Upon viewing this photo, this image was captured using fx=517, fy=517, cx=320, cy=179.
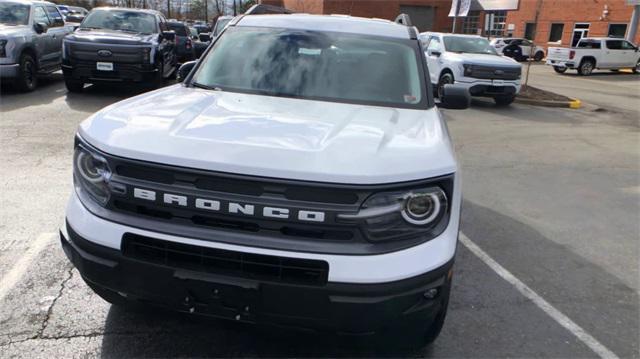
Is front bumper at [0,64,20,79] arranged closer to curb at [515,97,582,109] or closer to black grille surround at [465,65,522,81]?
black grille surround at [465,65,522,81]

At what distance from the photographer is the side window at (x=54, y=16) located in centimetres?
1205

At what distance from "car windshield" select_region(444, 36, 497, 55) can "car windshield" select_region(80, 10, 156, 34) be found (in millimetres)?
7887

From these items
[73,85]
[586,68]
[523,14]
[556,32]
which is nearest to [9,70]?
[73,85]

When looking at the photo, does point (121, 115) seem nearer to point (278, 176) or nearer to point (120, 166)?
point (120, 166)

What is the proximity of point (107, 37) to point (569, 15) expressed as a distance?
34.4 m

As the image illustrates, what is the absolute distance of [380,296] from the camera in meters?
2.18

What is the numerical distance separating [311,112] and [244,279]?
118cm

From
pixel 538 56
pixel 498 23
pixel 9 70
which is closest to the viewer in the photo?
pixel 9 70

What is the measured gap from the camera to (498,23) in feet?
140

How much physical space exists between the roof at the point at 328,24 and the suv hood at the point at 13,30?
295 inches

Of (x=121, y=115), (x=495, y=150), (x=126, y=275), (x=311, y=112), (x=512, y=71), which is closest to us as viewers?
(x=126, y=275)

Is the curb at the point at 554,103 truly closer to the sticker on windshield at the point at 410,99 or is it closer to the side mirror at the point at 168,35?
the side mirror at the point at 168,35

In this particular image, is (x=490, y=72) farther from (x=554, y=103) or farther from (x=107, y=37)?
(x=107, y=37)

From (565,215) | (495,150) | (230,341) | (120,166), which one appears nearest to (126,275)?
(120,166)
